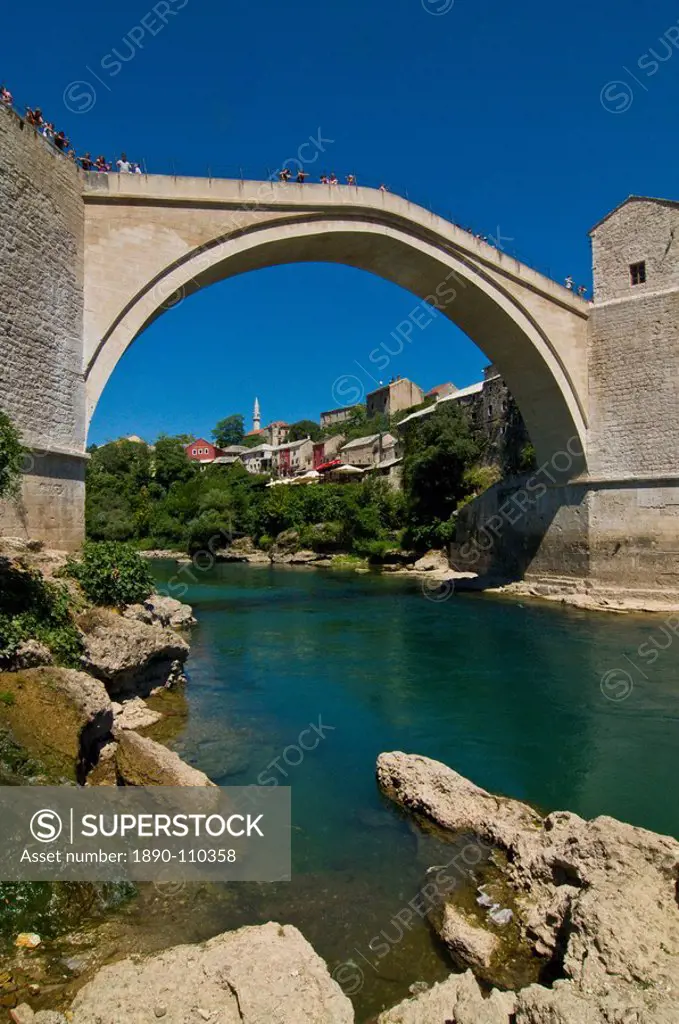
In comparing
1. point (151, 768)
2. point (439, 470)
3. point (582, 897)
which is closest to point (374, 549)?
point (439, 470)

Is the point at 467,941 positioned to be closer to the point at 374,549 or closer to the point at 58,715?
the point at 58,715

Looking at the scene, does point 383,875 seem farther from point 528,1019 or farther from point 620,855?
point 528,1019

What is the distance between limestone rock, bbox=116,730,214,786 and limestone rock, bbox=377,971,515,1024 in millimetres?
2357

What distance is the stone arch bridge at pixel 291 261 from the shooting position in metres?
8.37

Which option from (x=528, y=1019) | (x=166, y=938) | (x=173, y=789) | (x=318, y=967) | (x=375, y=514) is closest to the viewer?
(x=528, y=1019)

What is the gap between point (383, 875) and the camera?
12.2 ft

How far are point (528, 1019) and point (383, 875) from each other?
1733mm

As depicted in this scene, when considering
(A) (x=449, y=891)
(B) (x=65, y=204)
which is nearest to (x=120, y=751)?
(A) (x=449, y=891)

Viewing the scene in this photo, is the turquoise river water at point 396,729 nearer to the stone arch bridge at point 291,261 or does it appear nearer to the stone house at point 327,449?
the stone arch bridge at point 291,261

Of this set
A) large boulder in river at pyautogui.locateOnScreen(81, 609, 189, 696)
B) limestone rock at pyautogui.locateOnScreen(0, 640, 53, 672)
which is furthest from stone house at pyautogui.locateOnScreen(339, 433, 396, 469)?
limestone rock at pyautogui.locateOnScreen(0, 640, 53, 672)

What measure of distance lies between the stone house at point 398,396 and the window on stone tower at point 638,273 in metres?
33.5

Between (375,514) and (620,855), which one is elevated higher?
(375,514)

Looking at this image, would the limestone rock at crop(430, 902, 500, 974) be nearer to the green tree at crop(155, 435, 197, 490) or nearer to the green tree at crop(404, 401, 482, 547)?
the green tree at crop(404, 401, 482, 547)

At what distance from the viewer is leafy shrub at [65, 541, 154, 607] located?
7.41m
